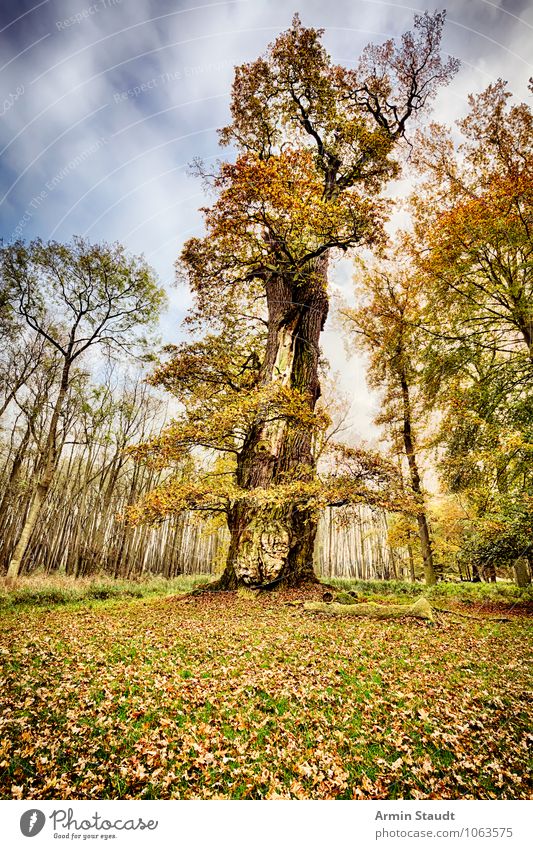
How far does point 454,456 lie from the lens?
793cm

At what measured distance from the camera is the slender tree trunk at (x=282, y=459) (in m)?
7.87

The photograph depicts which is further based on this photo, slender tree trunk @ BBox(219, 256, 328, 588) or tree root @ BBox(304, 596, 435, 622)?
slender tree trunk @ BBox(219, 256, 328, 588)

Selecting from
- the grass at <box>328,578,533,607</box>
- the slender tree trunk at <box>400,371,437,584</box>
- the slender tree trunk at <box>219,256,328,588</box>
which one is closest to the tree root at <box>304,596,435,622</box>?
the slender tree trunk at <box>219,256,328,588</box>

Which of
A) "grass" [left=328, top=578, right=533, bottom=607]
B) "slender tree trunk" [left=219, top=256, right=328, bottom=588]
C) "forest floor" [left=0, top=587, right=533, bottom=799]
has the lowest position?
"grass" [left=328, top=578, right=533, bottom=607]

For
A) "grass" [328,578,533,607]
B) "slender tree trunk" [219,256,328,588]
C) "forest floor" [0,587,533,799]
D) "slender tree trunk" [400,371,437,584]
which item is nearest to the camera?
"forest floor" [0,587,533,799]

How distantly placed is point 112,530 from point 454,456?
738 inches

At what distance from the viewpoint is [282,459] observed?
8883 millimetres

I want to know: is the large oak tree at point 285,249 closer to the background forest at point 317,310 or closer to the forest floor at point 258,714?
the background forest at point 317,310

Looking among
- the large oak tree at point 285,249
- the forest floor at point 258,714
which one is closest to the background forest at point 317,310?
the large oak tree at point 285,249

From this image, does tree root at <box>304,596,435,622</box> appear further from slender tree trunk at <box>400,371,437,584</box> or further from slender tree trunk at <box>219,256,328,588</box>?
slender tree trunk at <box>400,371,437,584</box>

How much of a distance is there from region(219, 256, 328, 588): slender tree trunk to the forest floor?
2525 millimetres

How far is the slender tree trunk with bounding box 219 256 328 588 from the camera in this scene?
25.8ft
